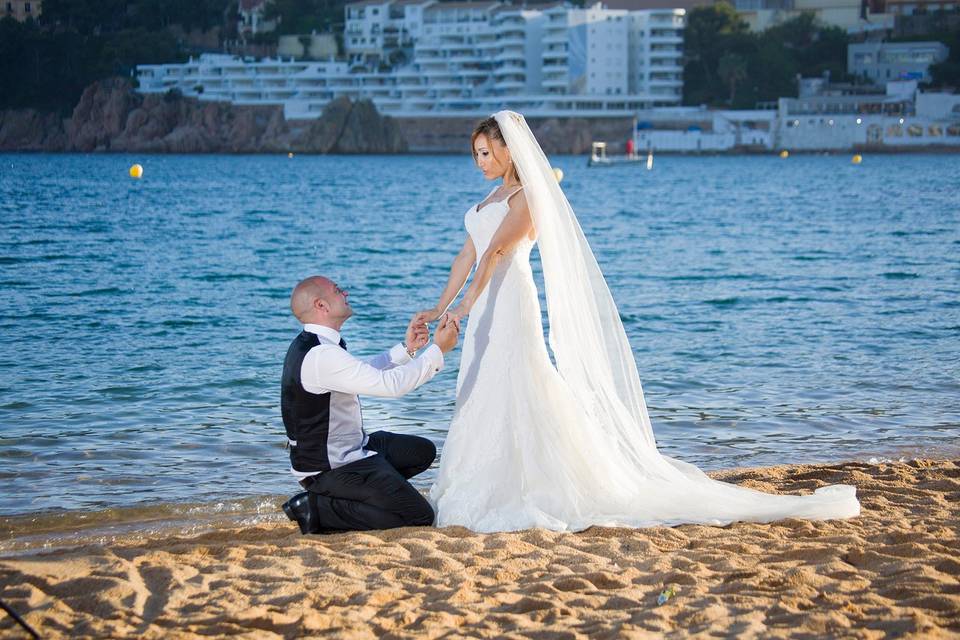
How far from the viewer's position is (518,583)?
416 cm

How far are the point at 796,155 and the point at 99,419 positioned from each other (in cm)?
10441

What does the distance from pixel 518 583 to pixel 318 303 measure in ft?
4.52

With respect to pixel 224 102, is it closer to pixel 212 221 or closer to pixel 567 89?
pixel 567 89

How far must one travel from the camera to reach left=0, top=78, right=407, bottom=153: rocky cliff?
11462cm

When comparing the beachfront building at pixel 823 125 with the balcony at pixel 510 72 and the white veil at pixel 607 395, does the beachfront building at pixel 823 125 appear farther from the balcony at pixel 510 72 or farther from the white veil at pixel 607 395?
the white veil at pixel 607 395

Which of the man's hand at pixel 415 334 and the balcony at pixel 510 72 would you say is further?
the balcony at pixel 510 72

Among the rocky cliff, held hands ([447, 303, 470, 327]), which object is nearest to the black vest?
held hands ([447, 303, 470, 327])

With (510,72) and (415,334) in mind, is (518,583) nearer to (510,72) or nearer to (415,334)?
(415,334)

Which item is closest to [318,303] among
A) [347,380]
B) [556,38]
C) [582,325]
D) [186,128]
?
[347,380]

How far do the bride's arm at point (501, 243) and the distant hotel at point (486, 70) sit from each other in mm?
109362

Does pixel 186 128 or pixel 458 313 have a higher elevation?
pixel 186 128

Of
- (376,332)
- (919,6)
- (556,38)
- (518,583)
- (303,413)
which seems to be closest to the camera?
(518,583)

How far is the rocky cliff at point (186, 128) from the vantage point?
115 m

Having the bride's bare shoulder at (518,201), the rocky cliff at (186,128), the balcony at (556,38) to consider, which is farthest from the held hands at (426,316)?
the balcony at (556,38)
